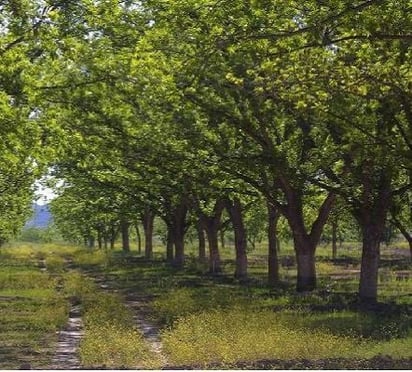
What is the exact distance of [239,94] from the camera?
22.4 meters

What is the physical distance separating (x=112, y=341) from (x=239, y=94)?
33.7 feet

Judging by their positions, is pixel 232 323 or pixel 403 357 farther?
pixel 232 323

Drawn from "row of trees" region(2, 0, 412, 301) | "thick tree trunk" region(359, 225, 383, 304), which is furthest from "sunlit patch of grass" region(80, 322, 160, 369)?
"thick tree trunk" region(359, 225, 383, 304)

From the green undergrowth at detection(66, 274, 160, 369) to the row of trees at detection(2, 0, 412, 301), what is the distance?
5058 millimetres

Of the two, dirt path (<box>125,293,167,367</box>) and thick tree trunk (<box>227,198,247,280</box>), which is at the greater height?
thick tree trunk (<box>227,198,247,280</box>)

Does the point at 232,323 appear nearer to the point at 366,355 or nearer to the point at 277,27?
the point at 366,355

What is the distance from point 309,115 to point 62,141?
314 inches

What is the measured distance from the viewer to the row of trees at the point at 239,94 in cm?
1427

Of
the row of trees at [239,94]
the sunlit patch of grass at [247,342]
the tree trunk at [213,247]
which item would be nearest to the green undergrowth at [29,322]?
the sunlit patch of grass at [247,342]

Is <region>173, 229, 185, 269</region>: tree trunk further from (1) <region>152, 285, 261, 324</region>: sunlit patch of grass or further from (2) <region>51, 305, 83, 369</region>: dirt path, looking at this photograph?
(2) <region>51, 305, 83, 369</region>: dirt path

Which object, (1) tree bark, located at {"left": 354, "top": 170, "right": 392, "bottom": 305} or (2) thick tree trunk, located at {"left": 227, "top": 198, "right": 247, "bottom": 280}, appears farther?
(2) thick tree trunk, located at {"left": 227, "top": 198, "right": 247, "bottom": 280}

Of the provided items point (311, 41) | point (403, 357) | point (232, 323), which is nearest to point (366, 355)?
point (403, 357)

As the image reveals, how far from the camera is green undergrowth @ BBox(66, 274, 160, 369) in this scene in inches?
534

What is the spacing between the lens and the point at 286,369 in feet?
40.2
